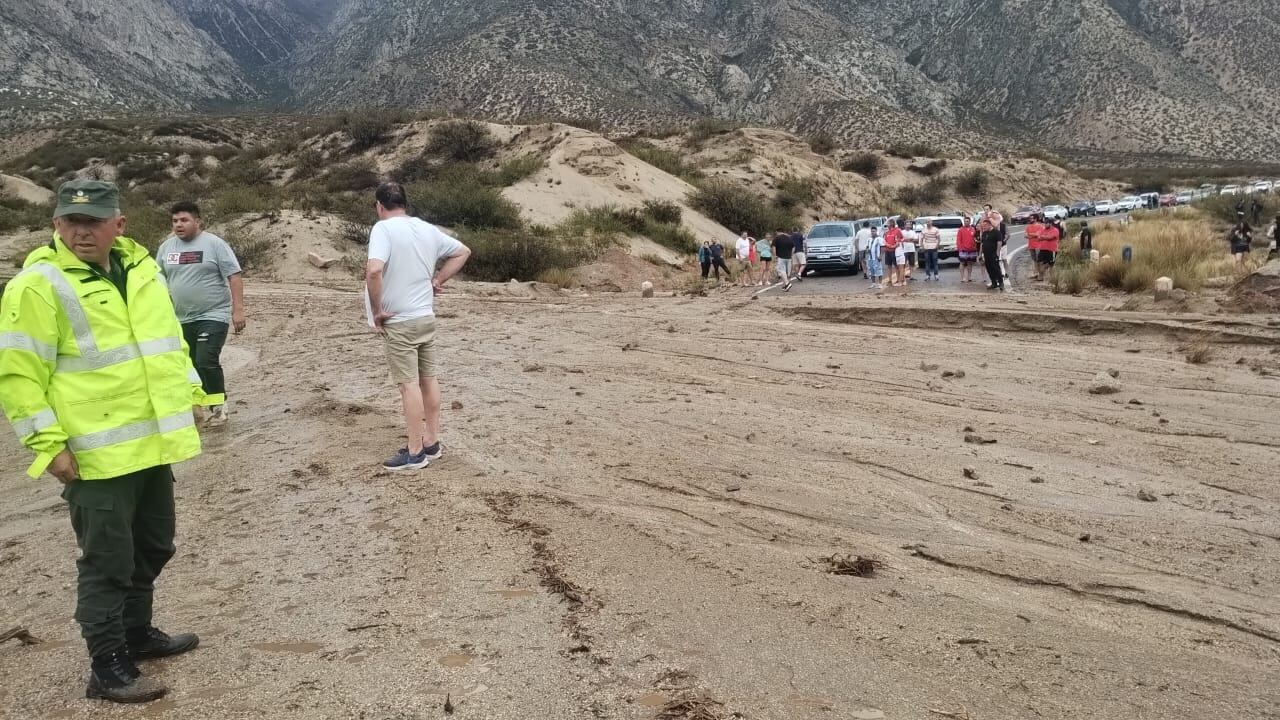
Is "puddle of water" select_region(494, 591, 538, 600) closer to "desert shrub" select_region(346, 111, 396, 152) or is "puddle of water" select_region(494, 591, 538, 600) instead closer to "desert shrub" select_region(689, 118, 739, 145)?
"desert shrub" select_region(346, 111, 396, 152)

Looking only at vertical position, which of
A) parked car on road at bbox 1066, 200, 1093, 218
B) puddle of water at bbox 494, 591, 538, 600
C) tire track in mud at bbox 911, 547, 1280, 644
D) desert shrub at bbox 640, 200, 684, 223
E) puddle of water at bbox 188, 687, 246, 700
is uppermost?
desert shrub at bbox 640, 200, 684, 223

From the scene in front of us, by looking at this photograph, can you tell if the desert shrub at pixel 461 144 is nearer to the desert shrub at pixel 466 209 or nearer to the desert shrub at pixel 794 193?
the desert shrub at pixel 466 209

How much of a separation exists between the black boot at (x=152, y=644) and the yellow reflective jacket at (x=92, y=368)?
2.39 feet

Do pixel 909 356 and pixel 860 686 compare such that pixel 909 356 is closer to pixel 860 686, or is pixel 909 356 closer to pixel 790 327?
pixel 790 327

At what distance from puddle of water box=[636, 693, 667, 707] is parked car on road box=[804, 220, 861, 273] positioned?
23606 millimetres

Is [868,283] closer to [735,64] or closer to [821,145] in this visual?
[821,145]

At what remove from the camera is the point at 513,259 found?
2366 centimetres

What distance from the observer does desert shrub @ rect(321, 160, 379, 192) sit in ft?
119

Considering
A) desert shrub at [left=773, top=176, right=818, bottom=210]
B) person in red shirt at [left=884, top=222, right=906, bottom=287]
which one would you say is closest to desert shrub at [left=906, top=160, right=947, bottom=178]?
desert shrub at [left=773, top=176, right=818, bottom=210]

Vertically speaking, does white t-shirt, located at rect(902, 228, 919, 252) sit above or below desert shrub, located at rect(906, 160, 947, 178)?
below

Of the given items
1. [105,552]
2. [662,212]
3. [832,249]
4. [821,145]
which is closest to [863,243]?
[832,249]

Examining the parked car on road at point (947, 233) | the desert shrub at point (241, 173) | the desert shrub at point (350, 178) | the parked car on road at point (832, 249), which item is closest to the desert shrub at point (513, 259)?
the parked car on road at point (832, 249)

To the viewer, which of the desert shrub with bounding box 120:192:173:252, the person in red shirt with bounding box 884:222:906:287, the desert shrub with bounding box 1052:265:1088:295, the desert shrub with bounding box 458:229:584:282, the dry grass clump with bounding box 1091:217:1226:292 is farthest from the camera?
the desert shrub with bounding box 120:192:173:252

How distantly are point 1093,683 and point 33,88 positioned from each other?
82.6 meters
